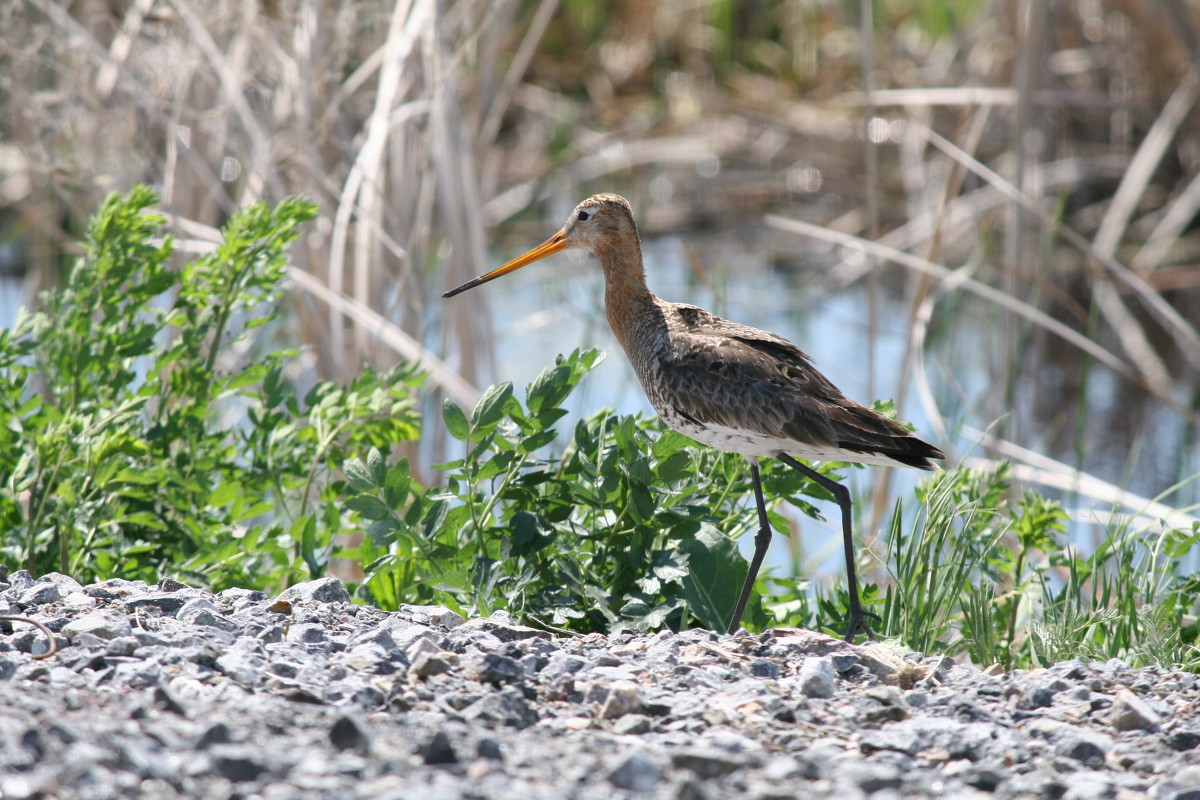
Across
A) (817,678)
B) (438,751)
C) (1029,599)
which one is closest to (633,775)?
(438,751)

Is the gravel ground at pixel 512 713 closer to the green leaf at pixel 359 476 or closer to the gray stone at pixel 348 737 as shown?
the gray stone at pixel 348 737

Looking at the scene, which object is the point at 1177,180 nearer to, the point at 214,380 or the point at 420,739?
the point at 214,380

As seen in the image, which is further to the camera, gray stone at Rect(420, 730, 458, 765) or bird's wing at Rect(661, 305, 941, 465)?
bird's wing at Rect(661, 305, 941, 465)

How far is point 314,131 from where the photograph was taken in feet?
18.8

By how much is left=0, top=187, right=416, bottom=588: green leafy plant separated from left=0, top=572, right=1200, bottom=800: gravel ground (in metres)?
0.64

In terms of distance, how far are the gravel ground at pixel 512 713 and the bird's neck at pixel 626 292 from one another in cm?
144

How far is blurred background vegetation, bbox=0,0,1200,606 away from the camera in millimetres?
5562

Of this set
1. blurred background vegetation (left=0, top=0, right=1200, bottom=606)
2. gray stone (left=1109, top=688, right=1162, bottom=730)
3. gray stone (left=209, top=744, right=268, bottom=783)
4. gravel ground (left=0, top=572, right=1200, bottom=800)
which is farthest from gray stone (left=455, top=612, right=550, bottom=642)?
blurred background vegetation (left=0, top=0, right=1200, bottom=606)

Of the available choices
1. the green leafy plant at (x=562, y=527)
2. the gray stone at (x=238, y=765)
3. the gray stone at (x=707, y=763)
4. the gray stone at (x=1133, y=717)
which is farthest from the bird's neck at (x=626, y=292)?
the gray stone at (x=238, y=765)

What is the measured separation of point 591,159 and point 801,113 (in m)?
1.95

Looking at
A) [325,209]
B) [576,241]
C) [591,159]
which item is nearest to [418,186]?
[325,209]

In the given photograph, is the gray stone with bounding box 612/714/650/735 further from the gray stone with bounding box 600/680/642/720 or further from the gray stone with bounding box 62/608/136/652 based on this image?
the gray stone with bounding box 62/608/136/652

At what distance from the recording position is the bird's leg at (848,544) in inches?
155

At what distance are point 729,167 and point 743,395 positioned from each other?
29.6 feet
